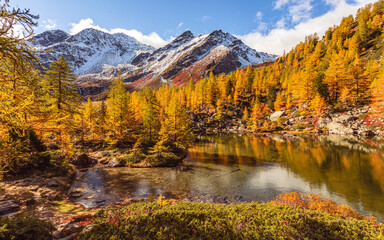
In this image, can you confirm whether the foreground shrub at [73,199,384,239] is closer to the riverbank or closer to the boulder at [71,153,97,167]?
the riverbank

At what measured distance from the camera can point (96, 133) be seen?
112ft

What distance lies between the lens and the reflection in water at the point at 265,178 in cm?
1512

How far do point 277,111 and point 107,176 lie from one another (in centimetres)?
6531

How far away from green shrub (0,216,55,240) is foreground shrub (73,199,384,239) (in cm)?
152

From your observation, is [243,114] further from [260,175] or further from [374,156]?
[260,175]

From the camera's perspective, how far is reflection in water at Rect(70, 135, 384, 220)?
15.1 metres

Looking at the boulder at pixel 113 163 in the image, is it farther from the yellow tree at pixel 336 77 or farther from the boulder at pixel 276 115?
the yellow tree at pixel 336 77

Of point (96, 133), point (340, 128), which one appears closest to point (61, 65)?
point (96, 133)

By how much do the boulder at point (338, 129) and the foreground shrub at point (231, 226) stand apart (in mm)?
49822

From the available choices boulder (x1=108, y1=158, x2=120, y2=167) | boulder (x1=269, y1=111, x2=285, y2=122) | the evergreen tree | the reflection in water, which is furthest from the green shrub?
boulder (x1=269, y1=111, x2=285, y2=122)

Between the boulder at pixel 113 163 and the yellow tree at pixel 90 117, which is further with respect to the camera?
the yellow tree at pixel 90 117

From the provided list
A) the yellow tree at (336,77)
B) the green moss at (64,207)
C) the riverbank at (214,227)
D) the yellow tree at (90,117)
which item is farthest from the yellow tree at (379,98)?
the yellow tree at (90,117)

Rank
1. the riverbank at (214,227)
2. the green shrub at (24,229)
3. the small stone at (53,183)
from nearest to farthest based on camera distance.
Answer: the green shrub at (24,229) < the riverbank at (214,227) < the small stone at (53,183)

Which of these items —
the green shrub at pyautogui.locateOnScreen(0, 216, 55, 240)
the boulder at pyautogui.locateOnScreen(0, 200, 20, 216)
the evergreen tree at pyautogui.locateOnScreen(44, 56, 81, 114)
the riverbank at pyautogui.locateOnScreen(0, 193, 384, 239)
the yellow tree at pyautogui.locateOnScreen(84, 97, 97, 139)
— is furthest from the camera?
the yellow tree at pyautogui.locateOnScreen(84, 97, 97, 139)
